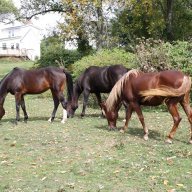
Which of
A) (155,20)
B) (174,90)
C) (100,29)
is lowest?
(174,90)

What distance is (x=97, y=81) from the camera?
13.5 m

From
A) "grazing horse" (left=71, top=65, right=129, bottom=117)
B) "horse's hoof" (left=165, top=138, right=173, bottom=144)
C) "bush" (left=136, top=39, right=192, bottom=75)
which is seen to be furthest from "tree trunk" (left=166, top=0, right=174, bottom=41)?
"horse's hoof" (left=165, top=138, right=173, bottom=144)

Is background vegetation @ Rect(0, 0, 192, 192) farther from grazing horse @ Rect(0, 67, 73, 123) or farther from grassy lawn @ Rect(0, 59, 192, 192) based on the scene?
grazing horse @ Rect(0, 67, 73, 123)

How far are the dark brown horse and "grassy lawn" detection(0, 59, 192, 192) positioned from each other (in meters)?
0.74

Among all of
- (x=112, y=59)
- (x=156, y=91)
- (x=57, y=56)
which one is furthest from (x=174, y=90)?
(x=57, y=56)

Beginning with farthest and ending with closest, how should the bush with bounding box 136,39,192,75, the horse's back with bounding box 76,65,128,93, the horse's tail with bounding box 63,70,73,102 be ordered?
the bush with bounding box 136,39,192,75 < the horse's back with bounding box 76,65,128,93 < the horse's tail with bounding box 63,70,73,102

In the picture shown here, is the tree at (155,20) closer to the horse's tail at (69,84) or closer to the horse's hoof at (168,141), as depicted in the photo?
the horse's tail at (69,84)

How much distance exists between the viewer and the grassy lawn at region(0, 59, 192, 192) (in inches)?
258

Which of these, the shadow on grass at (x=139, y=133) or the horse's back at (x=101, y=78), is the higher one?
the horse's back at (x=101, y=78)

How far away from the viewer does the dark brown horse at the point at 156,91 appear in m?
9.09

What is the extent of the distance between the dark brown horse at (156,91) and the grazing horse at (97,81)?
2581 millimetres

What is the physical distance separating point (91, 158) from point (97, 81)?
5.74 metres

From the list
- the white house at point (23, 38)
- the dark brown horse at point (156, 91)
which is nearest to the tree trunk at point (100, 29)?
the dark brown horse at point (156, 91)

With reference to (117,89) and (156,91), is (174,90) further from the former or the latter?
(117,89)
